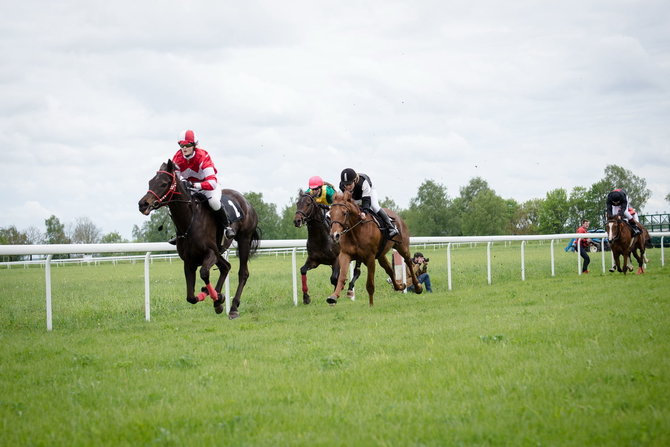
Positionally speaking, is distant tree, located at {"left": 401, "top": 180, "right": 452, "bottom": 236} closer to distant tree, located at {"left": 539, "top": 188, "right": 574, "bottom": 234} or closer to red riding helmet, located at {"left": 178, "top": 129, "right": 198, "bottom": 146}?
distant tree, located at {"left": 539, "top": 188, "right": 574, "bottom": 234}

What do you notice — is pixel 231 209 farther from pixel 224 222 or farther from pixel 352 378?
pixel 352 378

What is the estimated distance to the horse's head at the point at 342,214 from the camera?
1016 centimetres

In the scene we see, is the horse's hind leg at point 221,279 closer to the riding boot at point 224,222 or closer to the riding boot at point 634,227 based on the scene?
the riding boot at point 224,222

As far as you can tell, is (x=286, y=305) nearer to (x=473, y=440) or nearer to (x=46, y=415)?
(x=46, y=415)

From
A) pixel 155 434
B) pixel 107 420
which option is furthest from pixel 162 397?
pixel 155 434

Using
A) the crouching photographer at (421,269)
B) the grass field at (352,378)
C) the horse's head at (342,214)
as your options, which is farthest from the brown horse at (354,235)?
the crouching photographer at (421,269)

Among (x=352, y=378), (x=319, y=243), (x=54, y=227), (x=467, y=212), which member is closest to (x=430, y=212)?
(x=467, y=212)

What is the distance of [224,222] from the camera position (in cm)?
1005

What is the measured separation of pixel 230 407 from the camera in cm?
440

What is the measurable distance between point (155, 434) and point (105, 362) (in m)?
2.59

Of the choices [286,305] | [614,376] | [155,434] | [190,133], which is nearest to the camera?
[155,434]

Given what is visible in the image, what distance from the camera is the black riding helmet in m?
11.0

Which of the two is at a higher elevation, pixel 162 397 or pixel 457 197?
pixel 457 197

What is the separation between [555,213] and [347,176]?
9970 cm
